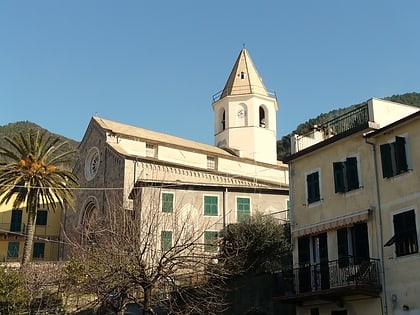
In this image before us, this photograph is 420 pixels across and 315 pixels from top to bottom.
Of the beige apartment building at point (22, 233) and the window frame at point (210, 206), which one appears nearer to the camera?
the window frame at point (210, 206)

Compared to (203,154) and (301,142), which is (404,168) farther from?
(203,154)

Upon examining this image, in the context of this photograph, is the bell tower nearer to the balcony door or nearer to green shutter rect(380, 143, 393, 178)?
the balcony door

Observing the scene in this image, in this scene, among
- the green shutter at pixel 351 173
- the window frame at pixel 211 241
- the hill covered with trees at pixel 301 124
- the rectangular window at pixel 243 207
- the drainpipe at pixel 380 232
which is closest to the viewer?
the drainpipe at pixel 380 232

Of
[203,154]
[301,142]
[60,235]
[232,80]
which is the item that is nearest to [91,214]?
[60,235]

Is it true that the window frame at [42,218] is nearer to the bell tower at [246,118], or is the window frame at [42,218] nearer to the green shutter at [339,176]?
the bell tower at [246,118]

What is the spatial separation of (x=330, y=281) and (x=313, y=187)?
14.4 feet

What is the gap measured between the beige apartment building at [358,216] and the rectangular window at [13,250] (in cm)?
3396

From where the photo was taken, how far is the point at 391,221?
2066cm

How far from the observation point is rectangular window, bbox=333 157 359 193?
22672 millimetres

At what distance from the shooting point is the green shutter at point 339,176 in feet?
75.5

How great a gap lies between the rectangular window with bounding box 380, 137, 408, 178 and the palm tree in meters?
24.1

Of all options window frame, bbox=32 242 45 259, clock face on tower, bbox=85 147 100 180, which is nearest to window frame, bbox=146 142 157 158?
clock face on tower, bbox=85 147 100 180

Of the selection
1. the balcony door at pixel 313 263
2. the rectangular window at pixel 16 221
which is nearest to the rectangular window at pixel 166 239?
the balcony door at pixel 313 263

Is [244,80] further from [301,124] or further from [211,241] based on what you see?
[301,124]
